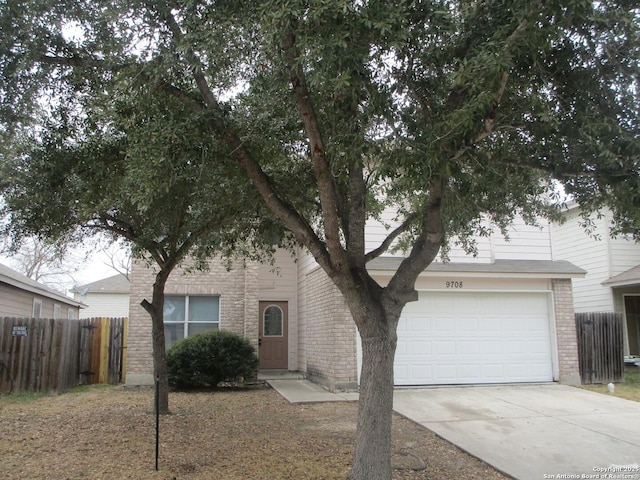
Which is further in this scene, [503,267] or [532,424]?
[503,267]

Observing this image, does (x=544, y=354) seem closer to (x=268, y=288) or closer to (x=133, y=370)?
(x=268, y=288)

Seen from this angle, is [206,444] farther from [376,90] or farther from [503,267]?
[503,267]

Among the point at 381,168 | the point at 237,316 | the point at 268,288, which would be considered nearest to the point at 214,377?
the point at 237,316

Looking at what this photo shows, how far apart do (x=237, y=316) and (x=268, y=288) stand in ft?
5.89

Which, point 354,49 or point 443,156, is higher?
point 354,49

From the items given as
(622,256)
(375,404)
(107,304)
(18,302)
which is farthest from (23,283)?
(107,304)

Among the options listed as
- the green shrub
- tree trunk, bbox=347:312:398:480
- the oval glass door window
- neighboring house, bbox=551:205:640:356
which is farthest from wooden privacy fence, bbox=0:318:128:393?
neighboring house, bbox=551:205:640:356

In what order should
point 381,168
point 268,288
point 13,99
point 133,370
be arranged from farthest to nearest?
point 268,288 < point 133,370 < point 13,99 < point 381,168

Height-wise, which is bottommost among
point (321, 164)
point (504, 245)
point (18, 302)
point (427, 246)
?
point (18, 302)

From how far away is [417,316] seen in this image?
12.5 meters

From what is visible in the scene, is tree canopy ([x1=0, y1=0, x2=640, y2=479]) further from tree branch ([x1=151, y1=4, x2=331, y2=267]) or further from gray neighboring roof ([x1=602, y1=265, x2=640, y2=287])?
gray neighboring roof ([x1=602, y1=265, x2=640, y2=287])

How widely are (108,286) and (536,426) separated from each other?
108 feet

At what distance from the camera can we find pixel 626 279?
15.7 m

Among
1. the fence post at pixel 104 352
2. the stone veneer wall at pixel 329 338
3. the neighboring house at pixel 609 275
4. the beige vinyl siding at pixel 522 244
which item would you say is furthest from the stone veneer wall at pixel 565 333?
Result: the fence post at pixel 104 352
